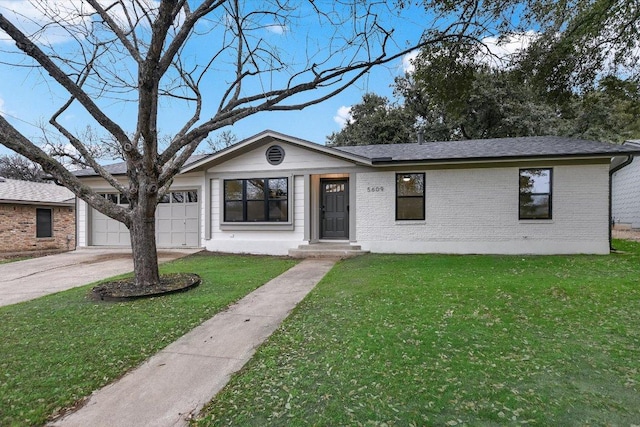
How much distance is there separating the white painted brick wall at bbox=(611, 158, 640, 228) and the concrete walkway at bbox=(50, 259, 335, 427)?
68.7 ft

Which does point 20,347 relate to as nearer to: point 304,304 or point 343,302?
point 304,304

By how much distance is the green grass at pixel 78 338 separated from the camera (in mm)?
2812

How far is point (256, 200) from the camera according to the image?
454 inches

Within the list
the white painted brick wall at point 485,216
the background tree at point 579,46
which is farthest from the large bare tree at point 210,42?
the white painted brick wall at point 485,216

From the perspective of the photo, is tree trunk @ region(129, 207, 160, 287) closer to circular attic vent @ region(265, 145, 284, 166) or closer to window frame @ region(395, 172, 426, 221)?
circular attic vent @ region(265, 145, 284, 166)

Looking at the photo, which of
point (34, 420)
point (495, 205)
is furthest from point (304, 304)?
point (495, 205)

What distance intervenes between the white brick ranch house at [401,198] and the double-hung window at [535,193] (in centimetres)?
3

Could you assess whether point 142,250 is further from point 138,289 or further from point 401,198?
point 401,198

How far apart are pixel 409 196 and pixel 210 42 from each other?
7014mm

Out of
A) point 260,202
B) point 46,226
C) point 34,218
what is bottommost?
point 46,226

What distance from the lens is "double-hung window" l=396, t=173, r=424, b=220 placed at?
10680 mm

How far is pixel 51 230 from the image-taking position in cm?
1788

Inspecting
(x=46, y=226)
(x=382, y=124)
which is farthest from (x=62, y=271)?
(x=382, y=124)

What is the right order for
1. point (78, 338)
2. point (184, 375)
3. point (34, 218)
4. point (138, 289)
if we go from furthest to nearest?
Answer: 1. point (34, 218)
2. point (138, 289)
3. point (78, 338)
4. point (184, 375)
